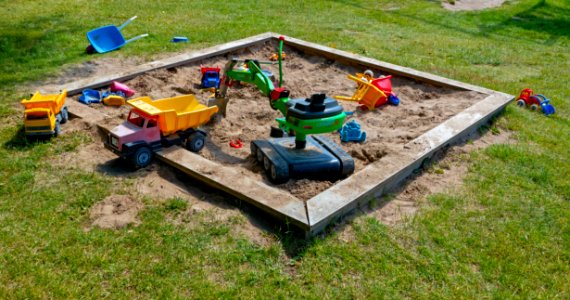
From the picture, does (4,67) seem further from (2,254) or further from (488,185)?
(488,185)

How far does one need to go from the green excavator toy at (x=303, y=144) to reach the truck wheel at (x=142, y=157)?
0.80 meters

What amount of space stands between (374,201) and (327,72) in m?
2.99

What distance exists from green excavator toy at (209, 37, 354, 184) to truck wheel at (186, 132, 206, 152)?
42 cm

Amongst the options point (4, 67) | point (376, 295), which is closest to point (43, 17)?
point (4, 67)

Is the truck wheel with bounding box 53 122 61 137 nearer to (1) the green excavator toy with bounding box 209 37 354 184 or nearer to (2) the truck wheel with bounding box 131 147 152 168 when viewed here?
(2) the truck wheel with bounding box 131 147 152 168

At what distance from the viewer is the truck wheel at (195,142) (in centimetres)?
409

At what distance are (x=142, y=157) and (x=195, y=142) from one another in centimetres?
47

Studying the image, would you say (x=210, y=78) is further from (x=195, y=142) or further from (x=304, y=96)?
(x=195, y=142)

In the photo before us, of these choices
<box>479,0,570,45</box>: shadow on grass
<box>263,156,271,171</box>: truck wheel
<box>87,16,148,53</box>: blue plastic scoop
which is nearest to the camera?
<box>263,156,271,171</box>: truck wheel

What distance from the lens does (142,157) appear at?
150 inches

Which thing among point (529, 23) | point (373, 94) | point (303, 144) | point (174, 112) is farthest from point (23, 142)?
point (529, 23)

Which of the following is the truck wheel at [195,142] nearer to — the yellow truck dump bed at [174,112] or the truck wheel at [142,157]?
the yellow truck dump bed at [174,112]

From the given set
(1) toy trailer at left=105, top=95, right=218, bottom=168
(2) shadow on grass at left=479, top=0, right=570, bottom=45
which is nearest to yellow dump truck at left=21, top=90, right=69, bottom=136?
(1) toy trailer at left=105, top=95, right=218, bottom=168

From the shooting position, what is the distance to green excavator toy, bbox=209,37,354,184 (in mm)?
3496
